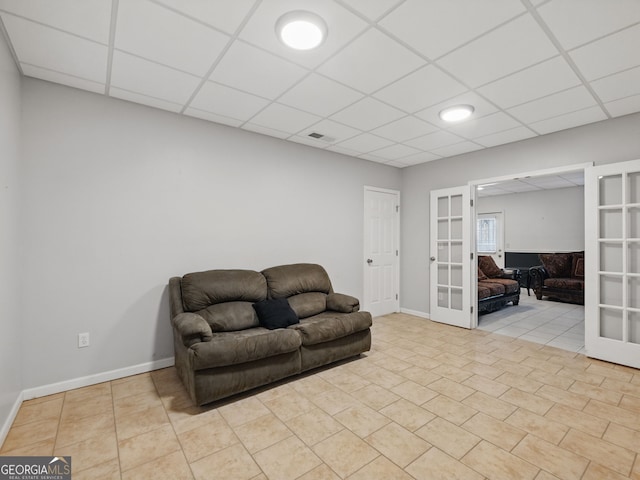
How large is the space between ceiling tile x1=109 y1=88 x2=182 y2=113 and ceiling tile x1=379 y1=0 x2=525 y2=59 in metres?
2.18

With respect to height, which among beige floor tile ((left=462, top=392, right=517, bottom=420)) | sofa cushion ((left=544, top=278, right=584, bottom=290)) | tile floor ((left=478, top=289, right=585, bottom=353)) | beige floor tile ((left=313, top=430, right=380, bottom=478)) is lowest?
tile floor ((left=478, top=289, right=585, bottom=353))

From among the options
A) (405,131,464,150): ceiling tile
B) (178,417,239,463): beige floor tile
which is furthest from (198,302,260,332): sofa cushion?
(405,131,464,150): ceiling tile

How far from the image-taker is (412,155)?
4730 mm

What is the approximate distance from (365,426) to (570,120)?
147 inches

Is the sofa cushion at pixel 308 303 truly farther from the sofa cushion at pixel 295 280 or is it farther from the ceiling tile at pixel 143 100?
the ceiling tile at pixel 143 100

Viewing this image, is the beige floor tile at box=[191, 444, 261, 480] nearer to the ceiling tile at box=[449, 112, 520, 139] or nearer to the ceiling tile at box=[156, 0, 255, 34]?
the ceiling tile at box=[156, 0, 255, 34]

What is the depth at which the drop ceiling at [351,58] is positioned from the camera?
5.91ft

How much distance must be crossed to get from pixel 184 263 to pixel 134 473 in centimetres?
192

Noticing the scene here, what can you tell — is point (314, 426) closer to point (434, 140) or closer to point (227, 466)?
point (227, 466)

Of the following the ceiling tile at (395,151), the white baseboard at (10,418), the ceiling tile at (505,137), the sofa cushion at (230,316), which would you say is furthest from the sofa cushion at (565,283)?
the white baseboard at (10,418)

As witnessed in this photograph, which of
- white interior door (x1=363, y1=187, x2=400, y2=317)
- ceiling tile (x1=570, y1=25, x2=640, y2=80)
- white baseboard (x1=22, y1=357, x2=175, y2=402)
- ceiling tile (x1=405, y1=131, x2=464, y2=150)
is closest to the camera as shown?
ceiling tile (x1=570, y1=25, x2=640, y2=80)

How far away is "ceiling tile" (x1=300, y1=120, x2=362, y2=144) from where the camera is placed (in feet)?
11.5

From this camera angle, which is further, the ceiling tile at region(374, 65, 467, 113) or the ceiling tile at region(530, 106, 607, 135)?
the ceiling tile at region(530, 106, 607, 135)

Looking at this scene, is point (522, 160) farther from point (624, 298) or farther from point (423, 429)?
point (423, 429)
